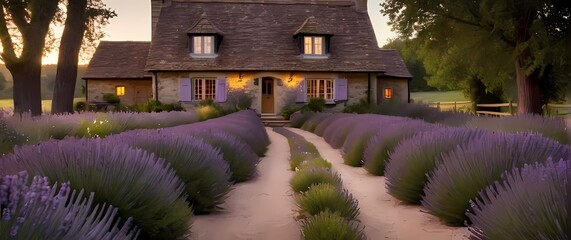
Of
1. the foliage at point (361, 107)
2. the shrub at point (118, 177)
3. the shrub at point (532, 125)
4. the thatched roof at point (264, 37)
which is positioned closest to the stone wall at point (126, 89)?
the thatched roof at point (264, 37)

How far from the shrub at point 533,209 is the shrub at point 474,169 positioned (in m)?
1.35

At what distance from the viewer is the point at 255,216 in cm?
521

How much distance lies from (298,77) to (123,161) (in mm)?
25881

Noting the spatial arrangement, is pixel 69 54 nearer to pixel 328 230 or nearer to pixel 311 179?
pixel 311 179

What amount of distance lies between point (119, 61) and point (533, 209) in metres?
33.8

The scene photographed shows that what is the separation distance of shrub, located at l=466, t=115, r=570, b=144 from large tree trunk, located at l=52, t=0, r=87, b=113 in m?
13.7

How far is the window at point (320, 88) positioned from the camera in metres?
29.5

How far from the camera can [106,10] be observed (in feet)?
68.2

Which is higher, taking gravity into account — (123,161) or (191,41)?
(191,41)

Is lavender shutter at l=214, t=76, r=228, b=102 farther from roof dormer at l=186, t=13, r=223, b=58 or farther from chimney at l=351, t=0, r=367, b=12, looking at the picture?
chimney at l=351, t=0, r=367, b=12

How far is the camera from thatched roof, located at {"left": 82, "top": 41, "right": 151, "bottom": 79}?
32219 millimetres

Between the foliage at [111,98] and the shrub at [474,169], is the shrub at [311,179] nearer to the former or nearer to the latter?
the shrub at [474,169]

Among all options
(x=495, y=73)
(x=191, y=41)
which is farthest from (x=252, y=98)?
(x=495, y=73)

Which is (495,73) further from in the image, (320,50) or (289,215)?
(289,215)
